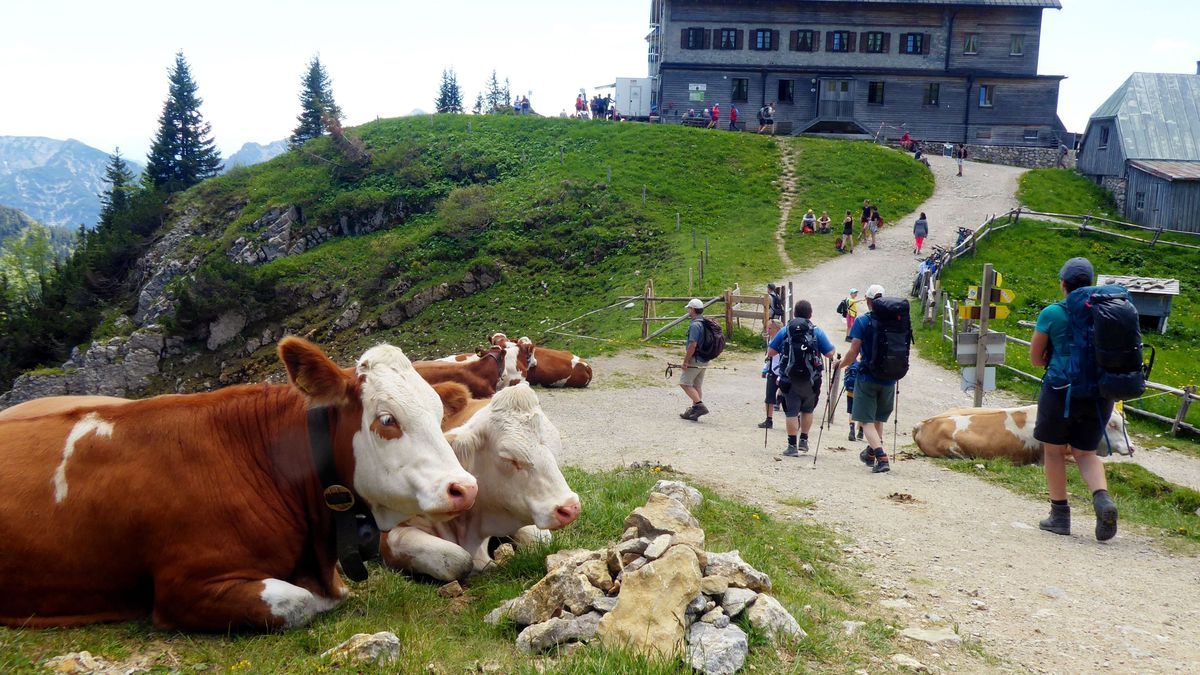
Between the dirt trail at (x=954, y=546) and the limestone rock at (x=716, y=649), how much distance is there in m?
1.25

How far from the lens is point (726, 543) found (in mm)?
6602

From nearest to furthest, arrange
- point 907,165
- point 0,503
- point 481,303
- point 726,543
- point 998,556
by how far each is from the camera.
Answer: point 0,503 < point 726,543 < point 998,556 < point 481,303 < point 907,165

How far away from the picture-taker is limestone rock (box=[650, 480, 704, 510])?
703 centimetres

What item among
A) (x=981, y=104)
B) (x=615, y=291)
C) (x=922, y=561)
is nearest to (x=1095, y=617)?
(x=922, y=561)

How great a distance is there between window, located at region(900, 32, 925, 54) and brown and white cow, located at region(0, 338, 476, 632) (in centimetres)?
5700

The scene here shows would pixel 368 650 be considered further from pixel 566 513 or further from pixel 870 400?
pixel 870 400

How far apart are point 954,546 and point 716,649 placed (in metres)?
3.95

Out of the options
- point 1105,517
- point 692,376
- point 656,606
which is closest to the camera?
point 656,606

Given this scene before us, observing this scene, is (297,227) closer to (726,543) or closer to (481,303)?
(481,303)

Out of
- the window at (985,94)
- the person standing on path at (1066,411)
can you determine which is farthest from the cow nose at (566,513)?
the window at (985,94)

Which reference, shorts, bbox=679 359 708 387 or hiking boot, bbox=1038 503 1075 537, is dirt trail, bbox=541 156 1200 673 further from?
shorts, bbox=679 359 708 387

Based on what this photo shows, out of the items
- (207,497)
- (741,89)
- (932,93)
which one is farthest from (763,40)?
(207,497)

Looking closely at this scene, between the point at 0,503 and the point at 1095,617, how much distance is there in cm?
675

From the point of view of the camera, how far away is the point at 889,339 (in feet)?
33.9
